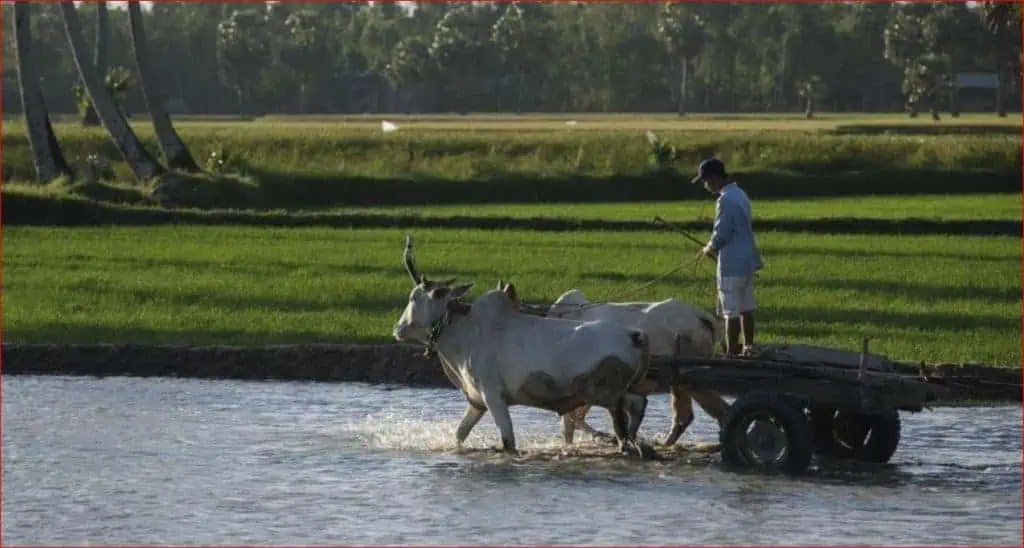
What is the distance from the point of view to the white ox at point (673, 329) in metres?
13.7

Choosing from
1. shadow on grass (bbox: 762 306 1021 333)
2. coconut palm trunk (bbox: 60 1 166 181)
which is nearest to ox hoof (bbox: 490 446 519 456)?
shadow on grass (bbox: 762 306 1021 333)

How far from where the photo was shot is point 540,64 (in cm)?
13675

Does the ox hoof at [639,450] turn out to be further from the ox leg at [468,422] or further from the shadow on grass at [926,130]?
the shadow on grass at [926,130]

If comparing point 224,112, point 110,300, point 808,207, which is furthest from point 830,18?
point 110,300

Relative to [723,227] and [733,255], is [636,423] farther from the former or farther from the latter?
[723,227]

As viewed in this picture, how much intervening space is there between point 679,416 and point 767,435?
1419 mm

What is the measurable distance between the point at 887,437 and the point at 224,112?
405 feet

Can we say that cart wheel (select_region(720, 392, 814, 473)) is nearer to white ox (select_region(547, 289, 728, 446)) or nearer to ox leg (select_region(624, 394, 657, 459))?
ox leg (select_region(624, 394, 657, 459))

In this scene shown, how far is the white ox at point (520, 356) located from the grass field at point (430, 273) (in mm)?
5421

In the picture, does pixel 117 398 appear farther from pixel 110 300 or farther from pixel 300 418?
pixel 110 300

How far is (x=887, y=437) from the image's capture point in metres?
13.4

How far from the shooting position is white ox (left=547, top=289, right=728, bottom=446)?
45.1 ft

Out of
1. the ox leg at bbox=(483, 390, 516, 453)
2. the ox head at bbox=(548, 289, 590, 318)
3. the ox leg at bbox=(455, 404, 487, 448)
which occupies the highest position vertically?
the ox head at bbox=(548, 289, 590, 318)

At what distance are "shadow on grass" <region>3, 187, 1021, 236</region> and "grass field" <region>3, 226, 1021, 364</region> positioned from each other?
1.33 meters
